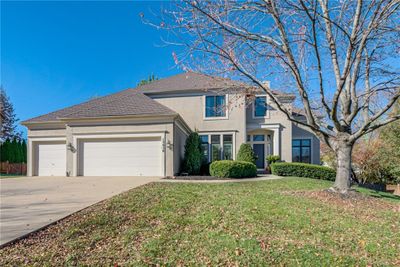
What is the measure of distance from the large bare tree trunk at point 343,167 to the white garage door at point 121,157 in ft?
27.8

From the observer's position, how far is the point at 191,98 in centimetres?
1783

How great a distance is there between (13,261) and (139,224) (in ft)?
6.52

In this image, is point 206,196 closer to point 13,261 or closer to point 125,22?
point 13,261

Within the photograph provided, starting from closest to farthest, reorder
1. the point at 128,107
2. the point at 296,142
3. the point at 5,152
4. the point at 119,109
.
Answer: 1. the point at 119,109
2. the point at 128,107
3. the point at 296,142
4. the point at 5,152

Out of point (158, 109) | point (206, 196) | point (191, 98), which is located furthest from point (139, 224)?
point (191, 98)

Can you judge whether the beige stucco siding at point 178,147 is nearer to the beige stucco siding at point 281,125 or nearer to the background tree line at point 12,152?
the beige stucco siding at point 281,125

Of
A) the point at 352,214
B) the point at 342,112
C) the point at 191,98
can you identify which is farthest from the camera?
the point at 191,98

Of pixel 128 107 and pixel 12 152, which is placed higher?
pixel 128 107

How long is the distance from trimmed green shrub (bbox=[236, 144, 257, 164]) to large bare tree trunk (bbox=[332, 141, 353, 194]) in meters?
8.03

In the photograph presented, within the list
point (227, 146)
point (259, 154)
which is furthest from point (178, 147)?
point (259, 154)

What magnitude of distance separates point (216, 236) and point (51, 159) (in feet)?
48.0

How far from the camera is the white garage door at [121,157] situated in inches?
523

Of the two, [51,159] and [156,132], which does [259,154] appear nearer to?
[156,132]

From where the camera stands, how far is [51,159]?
15.2m
